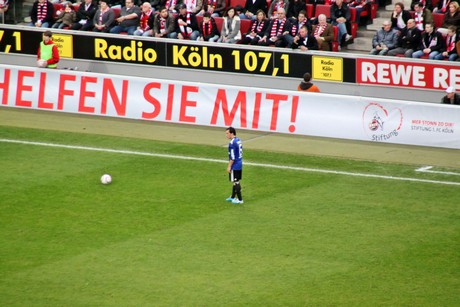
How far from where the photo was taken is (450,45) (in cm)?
2614

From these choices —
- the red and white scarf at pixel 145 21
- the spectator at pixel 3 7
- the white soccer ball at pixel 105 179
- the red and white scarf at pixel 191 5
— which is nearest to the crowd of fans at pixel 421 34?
the red and white scarf at pixel 191 5

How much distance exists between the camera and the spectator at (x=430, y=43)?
86.3 ft

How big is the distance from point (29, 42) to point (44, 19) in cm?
180

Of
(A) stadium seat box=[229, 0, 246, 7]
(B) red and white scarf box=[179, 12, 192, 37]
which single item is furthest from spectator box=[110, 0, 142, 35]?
(A) stadium seat box=[229, 0, 246, 7]

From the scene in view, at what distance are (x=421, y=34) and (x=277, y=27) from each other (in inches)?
174

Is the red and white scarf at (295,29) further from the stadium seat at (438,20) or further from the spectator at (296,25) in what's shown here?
the stadium seat at (438,20)

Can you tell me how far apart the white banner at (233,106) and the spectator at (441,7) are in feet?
23.1

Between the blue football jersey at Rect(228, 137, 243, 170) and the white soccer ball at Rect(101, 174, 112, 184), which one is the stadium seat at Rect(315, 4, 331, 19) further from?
the blue football jersey at Rect(228, 137, 243, 170)

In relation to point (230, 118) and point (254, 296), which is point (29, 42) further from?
point (254, 296)

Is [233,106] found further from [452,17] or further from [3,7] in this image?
[3,7]

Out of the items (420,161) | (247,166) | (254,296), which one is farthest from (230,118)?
(254,296)

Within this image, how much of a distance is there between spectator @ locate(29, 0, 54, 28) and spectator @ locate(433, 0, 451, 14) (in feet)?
42.7

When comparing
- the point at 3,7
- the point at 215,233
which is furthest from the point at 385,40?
the point at 3,7

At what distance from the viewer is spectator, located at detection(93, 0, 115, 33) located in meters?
30.3
